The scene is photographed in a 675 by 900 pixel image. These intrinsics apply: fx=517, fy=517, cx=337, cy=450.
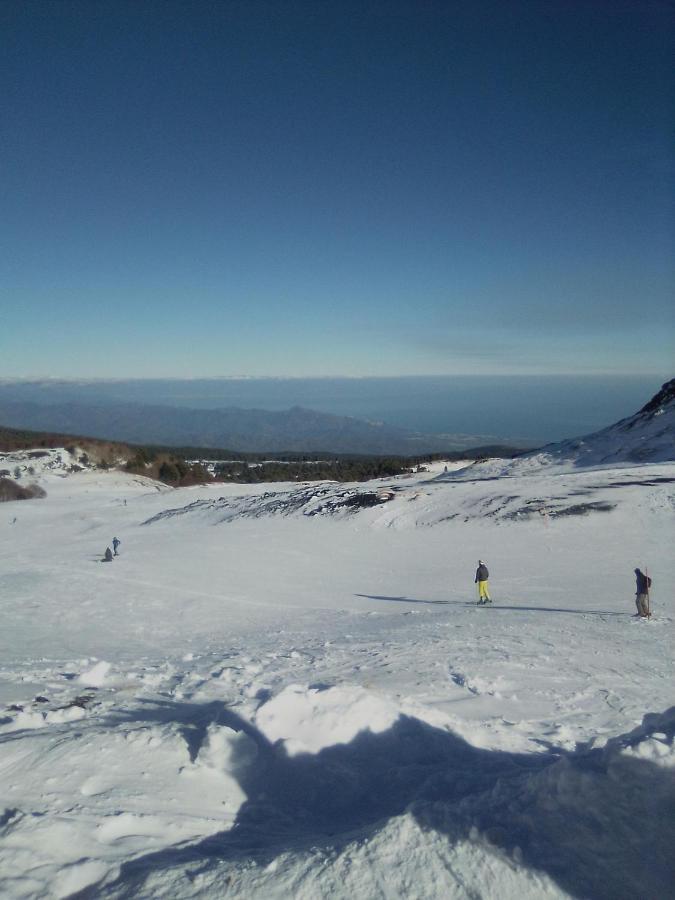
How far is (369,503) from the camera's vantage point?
84.8 ft

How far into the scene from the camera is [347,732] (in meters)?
4.96

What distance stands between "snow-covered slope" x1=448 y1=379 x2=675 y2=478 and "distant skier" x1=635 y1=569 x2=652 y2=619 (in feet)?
61.0

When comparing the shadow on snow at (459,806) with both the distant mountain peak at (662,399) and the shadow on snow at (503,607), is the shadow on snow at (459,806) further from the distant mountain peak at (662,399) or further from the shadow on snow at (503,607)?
the distant mountain peak at (662,399)

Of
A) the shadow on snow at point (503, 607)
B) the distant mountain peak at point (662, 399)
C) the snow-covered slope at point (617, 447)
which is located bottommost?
the shadow on snow at point (503, 607)

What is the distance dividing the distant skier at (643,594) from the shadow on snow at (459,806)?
6.16 metres

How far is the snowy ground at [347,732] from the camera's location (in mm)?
3102

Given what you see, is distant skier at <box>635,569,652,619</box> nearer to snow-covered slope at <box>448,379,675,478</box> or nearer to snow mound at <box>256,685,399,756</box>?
snow mound at <box>256,685,399,756</box>

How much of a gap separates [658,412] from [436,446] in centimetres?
9466

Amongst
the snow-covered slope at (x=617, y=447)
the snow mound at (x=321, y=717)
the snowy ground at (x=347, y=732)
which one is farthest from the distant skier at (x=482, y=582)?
the snow-covered slope at (x=617, y=447)

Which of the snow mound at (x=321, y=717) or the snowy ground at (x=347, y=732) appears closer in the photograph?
the snowy ground at (x=347, y=732)

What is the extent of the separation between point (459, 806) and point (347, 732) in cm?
154

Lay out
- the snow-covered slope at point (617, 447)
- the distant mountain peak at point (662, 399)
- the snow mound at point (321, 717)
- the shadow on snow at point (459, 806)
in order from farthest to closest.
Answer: the distant mountain peak at point (662, 399)
the snow-covered slope at point (617, 447)
the snow mound at point (321, 717)
the shadow on snow at point (459, 806)

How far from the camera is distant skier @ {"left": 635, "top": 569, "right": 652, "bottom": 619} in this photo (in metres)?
10.0

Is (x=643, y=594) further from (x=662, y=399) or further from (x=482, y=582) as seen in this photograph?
(x=662, y=399)
